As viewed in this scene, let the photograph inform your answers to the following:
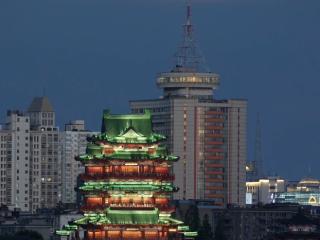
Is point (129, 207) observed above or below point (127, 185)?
below

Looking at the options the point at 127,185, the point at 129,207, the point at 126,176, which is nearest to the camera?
the point at 129,207

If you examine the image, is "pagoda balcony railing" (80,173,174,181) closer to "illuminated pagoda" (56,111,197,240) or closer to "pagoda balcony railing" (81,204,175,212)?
"illuminated pagoda" (56,111,197,240)

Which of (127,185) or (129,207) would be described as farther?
(127,185)

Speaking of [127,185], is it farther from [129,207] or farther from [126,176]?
[129,207]

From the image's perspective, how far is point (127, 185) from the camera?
188250 millimetres

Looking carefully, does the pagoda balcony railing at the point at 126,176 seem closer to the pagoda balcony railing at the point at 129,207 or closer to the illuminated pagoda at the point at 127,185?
the illuminated pagoda at the point at 127,185

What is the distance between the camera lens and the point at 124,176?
188 m

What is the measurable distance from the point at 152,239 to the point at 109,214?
10.6 ft

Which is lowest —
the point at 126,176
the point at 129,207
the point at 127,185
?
the point at 129,207

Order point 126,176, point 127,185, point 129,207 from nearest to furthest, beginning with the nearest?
point 129,207 < point 127,185 < point 126,176

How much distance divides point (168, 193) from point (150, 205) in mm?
4322

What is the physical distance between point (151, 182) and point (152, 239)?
13.5ft

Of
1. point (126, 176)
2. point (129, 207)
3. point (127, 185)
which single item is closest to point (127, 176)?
point (126, 176)

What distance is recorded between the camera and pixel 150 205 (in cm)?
18838
